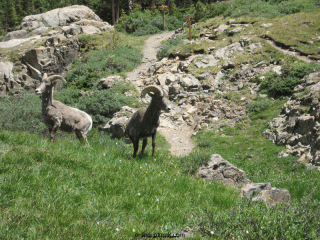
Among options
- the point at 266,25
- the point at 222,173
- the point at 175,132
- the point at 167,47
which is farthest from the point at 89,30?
the point at 222,173

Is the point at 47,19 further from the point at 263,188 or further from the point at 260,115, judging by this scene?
the point at 263,188

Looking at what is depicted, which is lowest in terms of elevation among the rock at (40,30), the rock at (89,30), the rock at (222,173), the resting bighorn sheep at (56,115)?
the rock at (40,30)

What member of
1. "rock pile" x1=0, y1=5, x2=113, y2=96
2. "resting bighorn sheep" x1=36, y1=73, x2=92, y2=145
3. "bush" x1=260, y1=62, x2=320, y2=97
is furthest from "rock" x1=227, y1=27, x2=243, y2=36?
"resting bighorn sheep" x1=36, y1=73, x2=92, y2=145

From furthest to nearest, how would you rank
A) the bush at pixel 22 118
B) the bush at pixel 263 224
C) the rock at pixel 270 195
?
the bush at pixel 22 118 → the rock at pixel 270 195 → the bush at pixel 263 224

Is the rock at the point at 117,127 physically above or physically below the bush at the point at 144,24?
below

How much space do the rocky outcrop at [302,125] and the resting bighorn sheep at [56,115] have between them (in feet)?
28.8

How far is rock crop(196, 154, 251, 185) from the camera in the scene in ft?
23.5

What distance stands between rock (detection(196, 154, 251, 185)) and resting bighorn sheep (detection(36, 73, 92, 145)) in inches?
177

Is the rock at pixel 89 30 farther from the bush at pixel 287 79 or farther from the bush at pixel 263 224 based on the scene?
the bush at pixel 263 224

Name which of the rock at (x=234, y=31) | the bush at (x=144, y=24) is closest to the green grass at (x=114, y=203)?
the rock at (x=234, y=31)

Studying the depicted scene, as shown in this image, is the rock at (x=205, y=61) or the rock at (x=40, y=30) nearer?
the rock at (x=205, y=61)

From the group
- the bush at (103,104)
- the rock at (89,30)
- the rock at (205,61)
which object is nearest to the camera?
the bush at (103,104)

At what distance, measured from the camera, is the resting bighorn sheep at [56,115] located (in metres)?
8.95

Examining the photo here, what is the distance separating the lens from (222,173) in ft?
24.1
